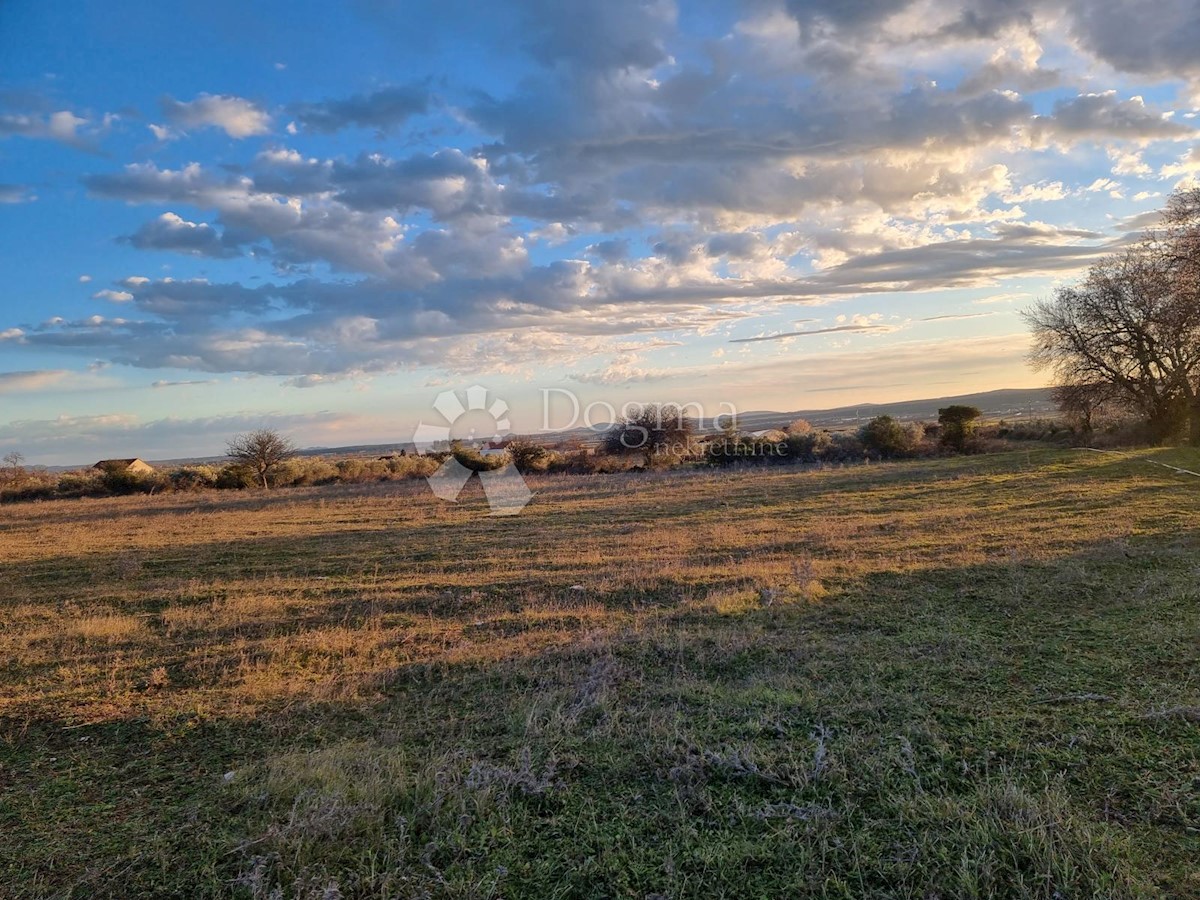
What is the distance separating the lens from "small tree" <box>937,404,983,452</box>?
39.2 meters

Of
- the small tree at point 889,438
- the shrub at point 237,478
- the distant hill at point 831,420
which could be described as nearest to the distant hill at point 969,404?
the distant hill at point 831,420

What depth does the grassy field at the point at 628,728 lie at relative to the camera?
2.84 m

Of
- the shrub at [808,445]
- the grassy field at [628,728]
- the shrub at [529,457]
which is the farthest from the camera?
the shrub at [529,457]

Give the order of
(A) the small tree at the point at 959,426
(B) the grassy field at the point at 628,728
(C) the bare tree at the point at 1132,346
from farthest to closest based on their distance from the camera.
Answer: (A) the small tree at the point at 959,426 → (C) the bare tree at the point at 1132,346 → (B) the grassy field at the point at 628,728

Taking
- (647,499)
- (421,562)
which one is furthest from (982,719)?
(647,499)

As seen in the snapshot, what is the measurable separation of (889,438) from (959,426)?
Answer: 457 centimetres

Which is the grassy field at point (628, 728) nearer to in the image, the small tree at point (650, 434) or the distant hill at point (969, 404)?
the small tree at point (650, 434)

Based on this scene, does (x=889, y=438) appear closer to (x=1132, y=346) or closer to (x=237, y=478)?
(x=1132, y=346)

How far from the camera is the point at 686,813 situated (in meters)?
3.22

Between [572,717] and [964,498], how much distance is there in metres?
16.4

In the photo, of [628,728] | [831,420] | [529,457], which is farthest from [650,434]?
[831,420]

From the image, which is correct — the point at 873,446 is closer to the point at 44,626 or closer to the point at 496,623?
the point at 496,623

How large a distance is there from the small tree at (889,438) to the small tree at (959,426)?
1.80m

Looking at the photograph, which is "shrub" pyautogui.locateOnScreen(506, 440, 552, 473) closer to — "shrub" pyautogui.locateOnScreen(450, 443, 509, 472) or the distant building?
"shrub" pyautogui.locateOnScreen(450, 443, 509, 472)
